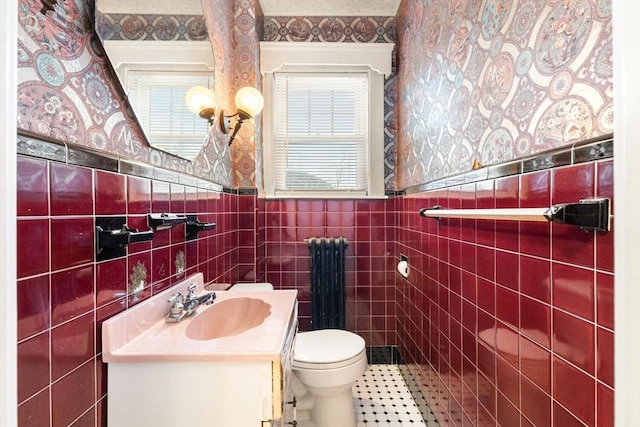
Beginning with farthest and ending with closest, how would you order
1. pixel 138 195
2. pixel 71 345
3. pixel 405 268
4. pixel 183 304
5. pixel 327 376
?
pixel 405 268, pixel 327 376, pixel 183 304, pixel 138 195, pixel 71 345

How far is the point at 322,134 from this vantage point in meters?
2.36

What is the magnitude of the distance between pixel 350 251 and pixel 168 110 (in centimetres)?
157

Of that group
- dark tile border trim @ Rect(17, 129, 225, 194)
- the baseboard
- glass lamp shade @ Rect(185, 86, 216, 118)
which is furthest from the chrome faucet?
the baseboard

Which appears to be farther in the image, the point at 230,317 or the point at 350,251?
the point at 350,251

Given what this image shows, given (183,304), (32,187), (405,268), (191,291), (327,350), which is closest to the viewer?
(32,187)

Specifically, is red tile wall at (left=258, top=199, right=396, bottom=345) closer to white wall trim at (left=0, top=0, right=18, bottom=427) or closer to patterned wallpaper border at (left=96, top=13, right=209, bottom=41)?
patterned wallpaper border at (left=96, top=13, right=209, bottom=41)

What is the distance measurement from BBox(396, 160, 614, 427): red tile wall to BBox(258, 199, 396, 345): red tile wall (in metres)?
0.74

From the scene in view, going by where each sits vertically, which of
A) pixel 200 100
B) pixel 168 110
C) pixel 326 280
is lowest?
pixel 326 280

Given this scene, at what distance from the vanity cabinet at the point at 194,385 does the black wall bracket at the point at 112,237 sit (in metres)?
0.20

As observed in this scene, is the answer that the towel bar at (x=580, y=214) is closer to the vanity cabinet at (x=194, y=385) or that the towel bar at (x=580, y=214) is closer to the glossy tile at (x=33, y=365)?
the vanity cabinet at (x=194, y=385)

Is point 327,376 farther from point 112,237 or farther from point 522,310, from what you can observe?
point 112,237

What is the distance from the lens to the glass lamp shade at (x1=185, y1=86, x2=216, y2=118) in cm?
143

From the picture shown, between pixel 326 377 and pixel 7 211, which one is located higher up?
pixel 7 211

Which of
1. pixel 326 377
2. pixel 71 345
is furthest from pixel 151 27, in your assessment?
pixel 326 377
